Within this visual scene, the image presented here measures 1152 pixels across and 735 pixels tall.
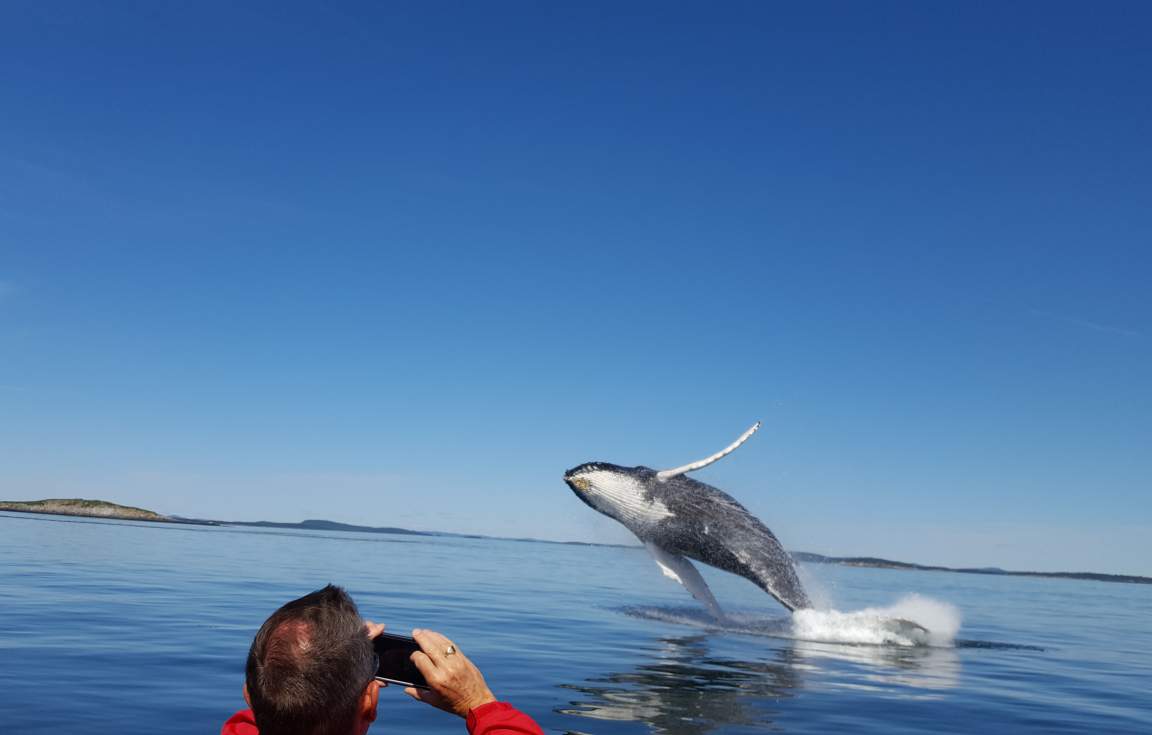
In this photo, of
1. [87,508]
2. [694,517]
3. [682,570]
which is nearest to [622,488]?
[694,517]

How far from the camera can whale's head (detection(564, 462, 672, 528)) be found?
1742 cm

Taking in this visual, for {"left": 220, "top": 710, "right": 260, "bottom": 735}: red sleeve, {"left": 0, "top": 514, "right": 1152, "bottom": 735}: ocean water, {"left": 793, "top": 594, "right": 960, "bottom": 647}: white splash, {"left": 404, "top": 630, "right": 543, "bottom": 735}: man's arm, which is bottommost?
{"left": 0, "top": 514, "right": 1152, "bottom": 735}: ocean water

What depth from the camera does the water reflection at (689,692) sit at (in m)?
8.74

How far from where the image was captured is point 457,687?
2.63 meters

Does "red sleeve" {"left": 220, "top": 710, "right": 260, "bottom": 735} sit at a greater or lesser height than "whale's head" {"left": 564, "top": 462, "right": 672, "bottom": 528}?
lesser

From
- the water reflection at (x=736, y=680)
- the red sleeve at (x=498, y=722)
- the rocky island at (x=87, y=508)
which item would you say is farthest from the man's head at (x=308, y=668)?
the rocky island at (x=87, y=508)

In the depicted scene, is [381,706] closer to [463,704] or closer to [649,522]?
[463,704]

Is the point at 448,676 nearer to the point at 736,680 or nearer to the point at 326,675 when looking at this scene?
the point at 326,675

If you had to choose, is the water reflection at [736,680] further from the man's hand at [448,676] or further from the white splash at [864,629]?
the man's hand at [448,676]

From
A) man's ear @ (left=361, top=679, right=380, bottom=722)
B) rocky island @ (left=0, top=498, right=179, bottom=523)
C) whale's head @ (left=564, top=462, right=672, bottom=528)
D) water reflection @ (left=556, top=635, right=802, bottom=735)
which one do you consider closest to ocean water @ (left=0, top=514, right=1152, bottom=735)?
water reflection @ (left=556, top=635, right=802, bottom=735)

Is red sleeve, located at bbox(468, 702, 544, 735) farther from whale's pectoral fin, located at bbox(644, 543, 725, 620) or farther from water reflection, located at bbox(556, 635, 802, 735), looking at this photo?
whale's pectoral fin, located at bbox(644, 543, 725, 620)

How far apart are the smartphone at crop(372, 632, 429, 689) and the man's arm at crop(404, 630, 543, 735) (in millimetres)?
40

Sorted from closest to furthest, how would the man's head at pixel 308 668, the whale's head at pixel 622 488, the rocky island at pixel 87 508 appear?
the man's head at pixel 308 668 → the whale's head at pixel 622 488 → the rocky island at pixel 87 508

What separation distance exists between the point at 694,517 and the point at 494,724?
15.1m
